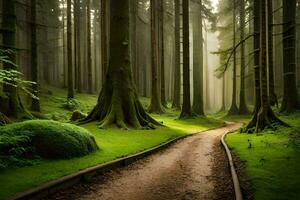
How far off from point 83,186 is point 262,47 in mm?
11153

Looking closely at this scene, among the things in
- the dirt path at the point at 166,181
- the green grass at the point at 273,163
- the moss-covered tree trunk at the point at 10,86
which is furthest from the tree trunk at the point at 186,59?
the dirt path at the point at 166,181

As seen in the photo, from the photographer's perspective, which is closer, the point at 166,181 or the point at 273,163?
the point at 166,181

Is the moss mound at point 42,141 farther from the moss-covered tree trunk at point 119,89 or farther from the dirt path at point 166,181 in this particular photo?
the moss-covered tree trunk at point 119,89

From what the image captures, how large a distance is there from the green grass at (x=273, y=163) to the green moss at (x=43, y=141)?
451 cm

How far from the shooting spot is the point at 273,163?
359 inches

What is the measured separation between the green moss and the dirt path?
1.40 metres

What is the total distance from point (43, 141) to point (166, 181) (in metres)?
3.34

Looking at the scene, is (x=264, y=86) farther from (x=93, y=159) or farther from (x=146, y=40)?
(x=146, y=40)

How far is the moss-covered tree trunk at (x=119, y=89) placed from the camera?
1656 centimetres

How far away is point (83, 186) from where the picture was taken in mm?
7402

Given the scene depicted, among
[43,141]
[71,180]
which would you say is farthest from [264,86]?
[71,180]

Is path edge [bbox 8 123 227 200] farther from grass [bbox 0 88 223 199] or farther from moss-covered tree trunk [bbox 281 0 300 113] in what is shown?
moss-covered tree trunk [bbox 281 0 300 113]

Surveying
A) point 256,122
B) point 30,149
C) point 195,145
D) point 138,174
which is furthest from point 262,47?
point 30,149

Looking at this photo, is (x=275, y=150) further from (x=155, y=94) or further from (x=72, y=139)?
(x=155, y=94)
